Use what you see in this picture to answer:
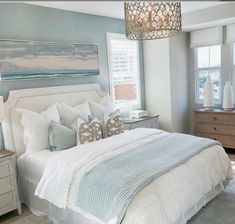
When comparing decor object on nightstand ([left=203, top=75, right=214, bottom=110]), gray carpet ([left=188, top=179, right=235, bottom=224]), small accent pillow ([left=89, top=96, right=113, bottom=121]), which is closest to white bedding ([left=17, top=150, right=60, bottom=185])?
small accent pillow ([left=89, top=96, right=113, bottom=121])

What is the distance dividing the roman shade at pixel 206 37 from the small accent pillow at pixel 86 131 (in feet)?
9.42

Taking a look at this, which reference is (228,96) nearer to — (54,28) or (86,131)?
(86,131)

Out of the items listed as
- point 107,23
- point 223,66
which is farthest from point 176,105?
point 107,23

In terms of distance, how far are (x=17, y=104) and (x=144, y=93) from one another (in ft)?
8.69

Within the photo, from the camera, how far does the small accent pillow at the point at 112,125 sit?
3.32 metres

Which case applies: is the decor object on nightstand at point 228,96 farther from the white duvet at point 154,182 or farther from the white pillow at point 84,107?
the white pillow at point 84,107

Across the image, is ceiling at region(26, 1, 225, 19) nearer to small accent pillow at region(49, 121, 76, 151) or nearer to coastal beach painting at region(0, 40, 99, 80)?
coastal beach painting at region(0, 40, 99, 80)

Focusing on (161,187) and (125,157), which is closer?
(161,187)

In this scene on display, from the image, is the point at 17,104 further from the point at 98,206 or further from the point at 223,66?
the point at 223,66

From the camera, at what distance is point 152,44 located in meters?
4.75

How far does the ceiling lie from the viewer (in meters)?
3.29

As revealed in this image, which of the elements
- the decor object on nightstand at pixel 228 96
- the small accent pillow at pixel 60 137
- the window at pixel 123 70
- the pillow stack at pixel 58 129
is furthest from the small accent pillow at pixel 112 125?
A: the decor object on nightstand at pixel 228 96

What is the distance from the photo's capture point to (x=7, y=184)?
271 centimetres

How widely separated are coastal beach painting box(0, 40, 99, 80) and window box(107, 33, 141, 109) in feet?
1.43
